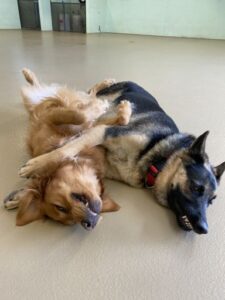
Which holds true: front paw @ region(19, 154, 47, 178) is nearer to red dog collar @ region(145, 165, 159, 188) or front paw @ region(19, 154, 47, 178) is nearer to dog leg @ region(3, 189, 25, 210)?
dog leg @ region(3, 189, 25, 210)

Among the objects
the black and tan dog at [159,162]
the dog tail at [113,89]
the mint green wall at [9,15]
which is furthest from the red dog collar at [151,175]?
the mint green wall at [9,15]

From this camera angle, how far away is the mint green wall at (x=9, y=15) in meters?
Result: 7.00

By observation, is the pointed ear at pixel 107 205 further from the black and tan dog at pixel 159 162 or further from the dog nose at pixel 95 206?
the black and tan dog at pixel 159 162

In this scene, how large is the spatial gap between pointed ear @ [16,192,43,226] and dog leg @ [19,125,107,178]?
0.46ft

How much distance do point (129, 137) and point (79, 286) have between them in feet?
2.69

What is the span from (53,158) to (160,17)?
648 cm

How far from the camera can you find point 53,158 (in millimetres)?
1416

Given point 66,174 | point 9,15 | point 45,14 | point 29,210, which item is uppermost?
point 66,174

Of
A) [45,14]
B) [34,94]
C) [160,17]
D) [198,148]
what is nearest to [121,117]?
[198,148]

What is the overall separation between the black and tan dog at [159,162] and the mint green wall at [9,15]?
6.69 metres

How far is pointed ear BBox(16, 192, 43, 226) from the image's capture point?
3.96ft

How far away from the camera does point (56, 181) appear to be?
1242 millimetres

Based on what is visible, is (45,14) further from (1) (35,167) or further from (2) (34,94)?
(1) (35,167)

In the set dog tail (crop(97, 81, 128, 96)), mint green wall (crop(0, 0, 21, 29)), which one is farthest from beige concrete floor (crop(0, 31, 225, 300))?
mint green wall (crop(0, 0, 21, 29))
